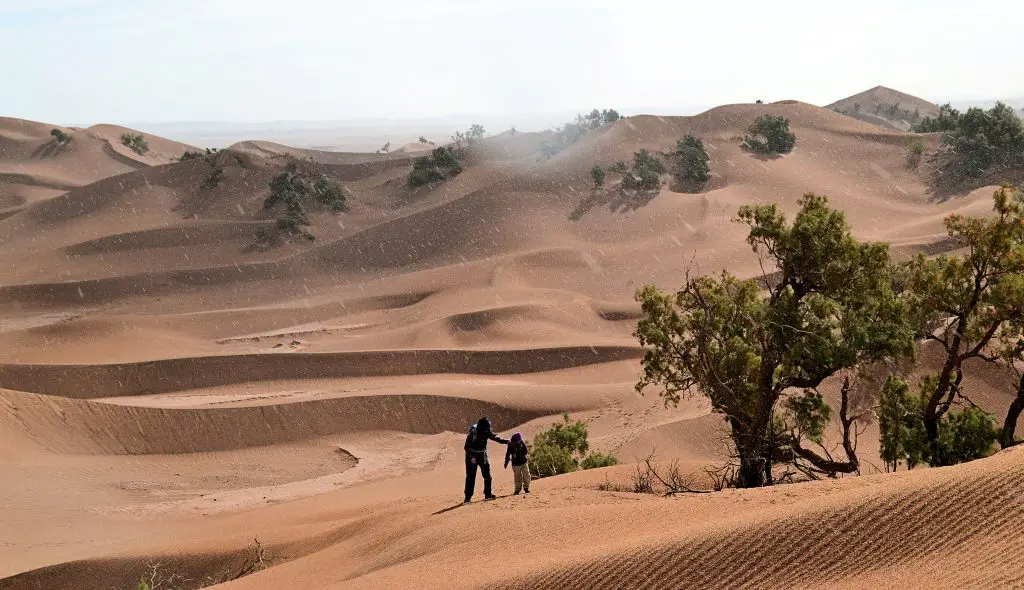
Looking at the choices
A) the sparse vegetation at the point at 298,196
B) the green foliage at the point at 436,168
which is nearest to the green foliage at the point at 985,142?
the green foliage at the point at 436,168

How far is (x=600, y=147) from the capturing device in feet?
170

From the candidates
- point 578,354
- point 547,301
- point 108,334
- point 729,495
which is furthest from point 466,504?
point 108,334

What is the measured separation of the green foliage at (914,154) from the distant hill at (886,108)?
30.5 meters

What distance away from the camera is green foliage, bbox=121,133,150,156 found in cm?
8231

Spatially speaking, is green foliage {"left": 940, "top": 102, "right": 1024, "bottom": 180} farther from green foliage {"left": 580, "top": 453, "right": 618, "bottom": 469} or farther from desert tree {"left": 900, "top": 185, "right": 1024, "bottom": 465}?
green foliage {"left": 580, "top": 453, "right": 618, "bottom": 469}

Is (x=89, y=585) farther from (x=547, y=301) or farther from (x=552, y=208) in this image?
(x=552, y=208)

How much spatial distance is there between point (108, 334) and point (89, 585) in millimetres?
22208

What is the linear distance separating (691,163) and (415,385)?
2793 cm

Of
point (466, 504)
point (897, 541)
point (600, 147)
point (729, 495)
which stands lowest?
point (466, 504)

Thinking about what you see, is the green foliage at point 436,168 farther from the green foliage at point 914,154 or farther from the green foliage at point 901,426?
the green foliage at point 901,426

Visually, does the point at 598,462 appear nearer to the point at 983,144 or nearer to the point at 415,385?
the point at 415,385

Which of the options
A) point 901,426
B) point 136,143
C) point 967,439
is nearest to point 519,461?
point 901,426

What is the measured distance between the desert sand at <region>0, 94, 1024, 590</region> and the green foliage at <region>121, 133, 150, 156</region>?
14168mm

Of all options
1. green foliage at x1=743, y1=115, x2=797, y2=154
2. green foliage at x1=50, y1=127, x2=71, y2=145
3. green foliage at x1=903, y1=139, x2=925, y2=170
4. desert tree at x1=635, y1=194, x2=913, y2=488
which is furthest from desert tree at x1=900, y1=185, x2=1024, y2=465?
green foliage at x1=50, y1=127, x2=71, y2=145
